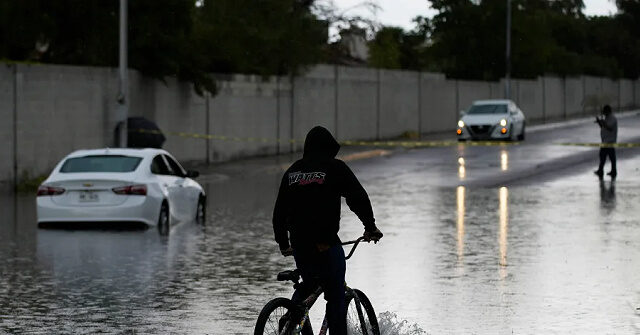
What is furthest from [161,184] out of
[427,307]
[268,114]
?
[268,114]

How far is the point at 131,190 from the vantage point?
2134 cm

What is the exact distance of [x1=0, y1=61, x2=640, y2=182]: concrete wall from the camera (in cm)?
3209

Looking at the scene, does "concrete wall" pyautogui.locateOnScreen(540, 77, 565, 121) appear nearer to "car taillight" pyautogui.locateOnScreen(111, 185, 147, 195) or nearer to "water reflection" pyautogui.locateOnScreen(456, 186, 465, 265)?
"water reflection" pyautogui.locateOnScreen(456, 186, 465, 265)

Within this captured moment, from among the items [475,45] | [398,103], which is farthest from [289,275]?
[475,45]

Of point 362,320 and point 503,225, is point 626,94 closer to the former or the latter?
point 503,225

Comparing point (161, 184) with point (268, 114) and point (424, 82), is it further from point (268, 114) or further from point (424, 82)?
point (424, 82)

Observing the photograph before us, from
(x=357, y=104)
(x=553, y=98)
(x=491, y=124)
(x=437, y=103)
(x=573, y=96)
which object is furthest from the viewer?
(x=573, y=96)

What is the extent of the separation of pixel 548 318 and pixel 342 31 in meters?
51.9

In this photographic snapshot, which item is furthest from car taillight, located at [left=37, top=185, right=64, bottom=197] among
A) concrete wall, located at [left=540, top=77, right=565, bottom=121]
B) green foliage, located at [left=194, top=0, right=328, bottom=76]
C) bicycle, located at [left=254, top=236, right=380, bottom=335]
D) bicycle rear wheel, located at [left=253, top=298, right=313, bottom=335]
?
concrete wall, located at [left=540, top=77, right=565, bottom=121]

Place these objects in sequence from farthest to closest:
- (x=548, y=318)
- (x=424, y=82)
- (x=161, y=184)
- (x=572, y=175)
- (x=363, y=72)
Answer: (x=424, y=82) < (x=363, y=72) < (x=572, y=175) < (x=161, y=184) < (x=548, y=318)

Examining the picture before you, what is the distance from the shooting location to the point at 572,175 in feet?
115

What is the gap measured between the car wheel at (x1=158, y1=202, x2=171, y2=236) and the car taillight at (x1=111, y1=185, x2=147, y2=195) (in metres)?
0.44

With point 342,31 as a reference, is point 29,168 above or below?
below

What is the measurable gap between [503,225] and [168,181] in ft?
16.2
